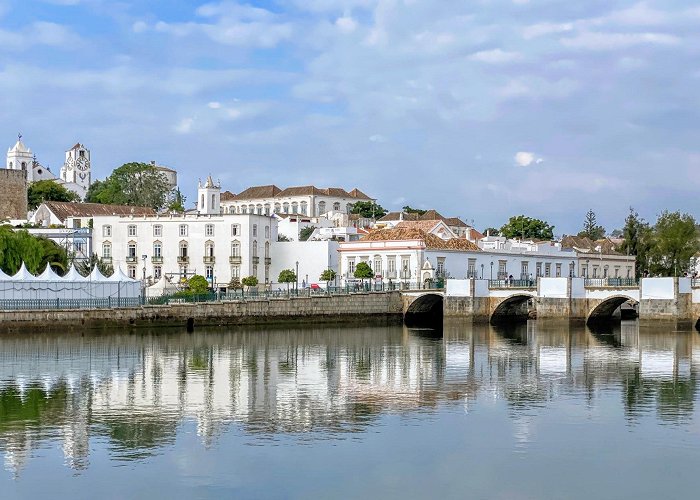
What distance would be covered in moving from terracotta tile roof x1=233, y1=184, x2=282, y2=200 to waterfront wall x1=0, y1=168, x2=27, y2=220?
3556cm

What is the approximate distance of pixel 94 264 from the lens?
2778 inches

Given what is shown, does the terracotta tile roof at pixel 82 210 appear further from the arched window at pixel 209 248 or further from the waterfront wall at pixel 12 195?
the arched window at pixel 209 248

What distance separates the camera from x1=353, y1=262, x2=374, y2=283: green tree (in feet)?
238

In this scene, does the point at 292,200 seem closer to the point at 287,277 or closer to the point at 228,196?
the point at 228,196

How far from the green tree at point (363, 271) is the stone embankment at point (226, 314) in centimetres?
409

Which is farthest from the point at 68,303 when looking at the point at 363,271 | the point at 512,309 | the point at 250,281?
the point at 512,309

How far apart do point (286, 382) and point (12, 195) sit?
71.7 m

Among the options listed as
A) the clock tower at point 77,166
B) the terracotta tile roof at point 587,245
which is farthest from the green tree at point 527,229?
the clock tower at point 77,166

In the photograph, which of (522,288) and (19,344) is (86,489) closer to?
Answer: (19,344)

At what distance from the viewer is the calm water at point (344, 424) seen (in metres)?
20.2

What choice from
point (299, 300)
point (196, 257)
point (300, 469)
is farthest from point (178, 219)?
point (300, 469)

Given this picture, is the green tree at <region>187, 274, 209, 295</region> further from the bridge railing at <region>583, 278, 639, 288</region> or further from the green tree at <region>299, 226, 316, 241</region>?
the green tree at <region>299, 226, 316, 241</region>

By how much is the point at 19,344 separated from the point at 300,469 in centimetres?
2931

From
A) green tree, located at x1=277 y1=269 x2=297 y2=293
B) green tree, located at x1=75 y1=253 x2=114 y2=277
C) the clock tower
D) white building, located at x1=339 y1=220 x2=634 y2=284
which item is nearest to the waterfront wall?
green tree, located at x1=75 y1=253 x2=114 y2=277
